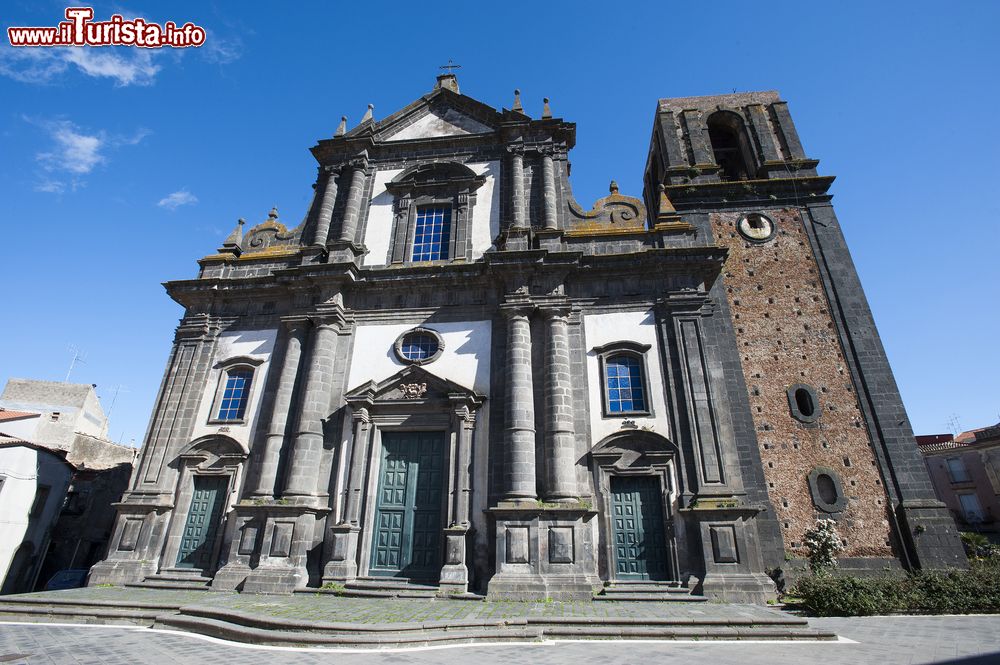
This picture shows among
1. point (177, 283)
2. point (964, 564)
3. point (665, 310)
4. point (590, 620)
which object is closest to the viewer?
point (590, 620)

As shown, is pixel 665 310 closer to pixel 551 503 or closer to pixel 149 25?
pixel 551 503

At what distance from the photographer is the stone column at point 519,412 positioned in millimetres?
12023

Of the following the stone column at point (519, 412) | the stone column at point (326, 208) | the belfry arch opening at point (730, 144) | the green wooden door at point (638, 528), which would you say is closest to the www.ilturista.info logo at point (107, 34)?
the stone column at point (326, 208)

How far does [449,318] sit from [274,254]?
6771 mm

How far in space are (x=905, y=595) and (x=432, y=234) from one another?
15.3m

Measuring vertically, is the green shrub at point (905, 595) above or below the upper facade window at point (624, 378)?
below

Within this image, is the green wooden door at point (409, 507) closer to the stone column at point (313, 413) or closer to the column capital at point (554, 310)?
the stone column at point (313, 413)

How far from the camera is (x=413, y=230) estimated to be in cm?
1720

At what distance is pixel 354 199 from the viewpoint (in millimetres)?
17422

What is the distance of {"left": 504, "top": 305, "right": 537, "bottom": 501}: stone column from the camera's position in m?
12.0

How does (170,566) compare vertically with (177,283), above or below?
below

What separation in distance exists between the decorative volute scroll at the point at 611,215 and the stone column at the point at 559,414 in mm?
3737

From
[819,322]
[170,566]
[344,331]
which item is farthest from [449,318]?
[819,322]

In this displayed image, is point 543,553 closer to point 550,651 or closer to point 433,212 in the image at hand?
point 550,651
